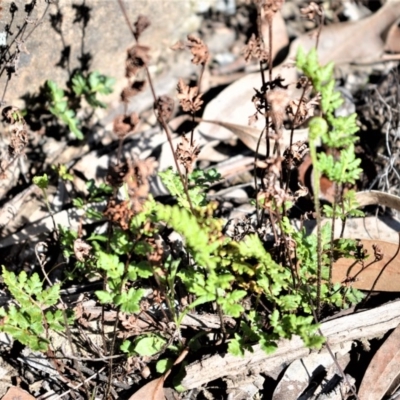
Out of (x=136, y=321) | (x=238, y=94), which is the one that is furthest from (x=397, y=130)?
(x=136, y=321)

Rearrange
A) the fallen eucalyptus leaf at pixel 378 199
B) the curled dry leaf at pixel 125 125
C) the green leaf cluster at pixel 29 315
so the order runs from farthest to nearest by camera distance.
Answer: the fallen eucalyptus leaf at pixel 378 199 < the green leaf cluster at pixel 29 315 < the curled dry leaf at pixel 125 125

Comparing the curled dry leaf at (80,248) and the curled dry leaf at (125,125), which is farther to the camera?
A: the curled dry leaf at (80,248)

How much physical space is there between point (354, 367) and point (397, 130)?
1582 millimetres

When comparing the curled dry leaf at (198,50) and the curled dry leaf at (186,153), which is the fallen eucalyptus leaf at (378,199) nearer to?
the curled dry leaf at (186,153)

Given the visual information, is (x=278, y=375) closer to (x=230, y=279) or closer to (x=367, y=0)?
(x=230, y=279)

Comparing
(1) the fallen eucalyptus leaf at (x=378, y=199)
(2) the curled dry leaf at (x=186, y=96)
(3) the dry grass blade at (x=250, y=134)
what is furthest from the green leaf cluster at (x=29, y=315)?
(1) the fallen eucalyptus leaf at (x=378, y=199)

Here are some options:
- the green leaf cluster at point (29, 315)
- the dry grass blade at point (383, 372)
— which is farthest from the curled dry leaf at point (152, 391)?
the dry grass blade at point (383, 372)

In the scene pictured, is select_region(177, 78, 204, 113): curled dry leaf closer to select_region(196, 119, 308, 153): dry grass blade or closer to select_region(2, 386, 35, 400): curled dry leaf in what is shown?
select_region(196, 119, 308, 153): dry grass blade

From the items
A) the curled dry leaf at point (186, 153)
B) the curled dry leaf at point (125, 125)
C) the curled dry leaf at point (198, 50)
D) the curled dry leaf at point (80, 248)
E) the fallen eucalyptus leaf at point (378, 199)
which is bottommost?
the fallen eucalyptus leaf at point (378, 199)

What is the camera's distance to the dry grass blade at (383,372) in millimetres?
3199

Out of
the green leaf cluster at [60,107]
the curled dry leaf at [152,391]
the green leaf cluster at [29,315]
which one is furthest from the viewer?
the green leaf cluster at [60,107]

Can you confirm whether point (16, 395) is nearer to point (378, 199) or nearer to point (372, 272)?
point (372, 272)

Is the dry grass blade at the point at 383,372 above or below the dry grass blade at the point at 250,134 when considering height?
below

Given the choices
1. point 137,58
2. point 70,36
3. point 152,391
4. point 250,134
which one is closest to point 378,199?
point 250,134
